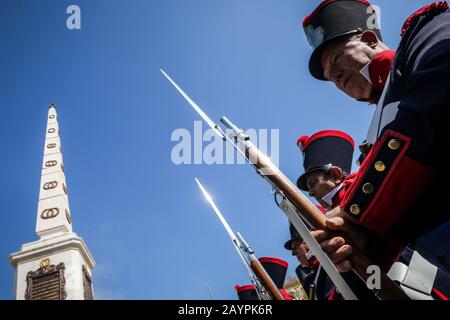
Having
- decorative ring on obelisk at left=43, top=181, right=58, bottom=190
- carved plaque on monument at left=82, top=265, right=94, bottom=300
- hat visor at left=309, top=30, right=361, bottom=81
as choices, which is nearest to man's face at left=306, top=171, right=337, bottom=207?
hat visor at left=309, top=30, right=361, bottom=81

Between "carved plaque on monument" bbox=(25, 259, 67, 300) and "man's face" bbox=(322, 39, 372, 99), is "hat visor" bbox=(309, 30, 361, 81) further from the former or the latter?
"carved plaque on monument" bbox=(25, 259, 67, 300)

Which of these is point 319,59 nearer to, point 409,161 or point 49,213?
point 409,161

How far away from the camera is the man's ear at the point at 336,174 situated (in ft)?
12.8

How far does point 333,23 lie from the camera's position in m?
2.50

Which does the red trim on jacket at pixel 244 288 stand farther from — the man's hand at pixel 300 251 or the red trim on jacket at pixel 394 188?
the red trim on jacket at pixel 394 188

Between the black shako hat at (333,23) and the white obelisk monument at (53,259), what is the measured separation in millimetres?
8355

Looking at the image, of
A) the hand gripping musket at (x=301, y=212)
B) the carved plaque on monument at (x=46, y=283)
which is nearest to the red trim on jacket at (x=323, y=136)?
the hand gripping musket at (x=301, y=212)

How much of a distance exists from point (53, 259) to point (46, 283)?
746 millimetres

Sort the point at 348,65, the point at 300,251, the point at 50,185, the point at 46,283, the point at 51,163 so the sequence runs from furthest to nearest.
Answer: the point at 51,163
the point at 50,185
the point at 46,283
the point at 300,251
the point at 348,65

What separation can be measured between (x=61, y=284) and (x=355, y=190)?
9.20m

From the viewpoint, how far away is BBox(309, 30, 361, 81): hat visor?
2.43m

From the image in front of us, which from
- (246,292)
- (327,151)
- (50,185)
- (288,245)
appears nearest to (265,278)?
(327,151)

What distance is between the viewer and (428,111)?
1397mm
